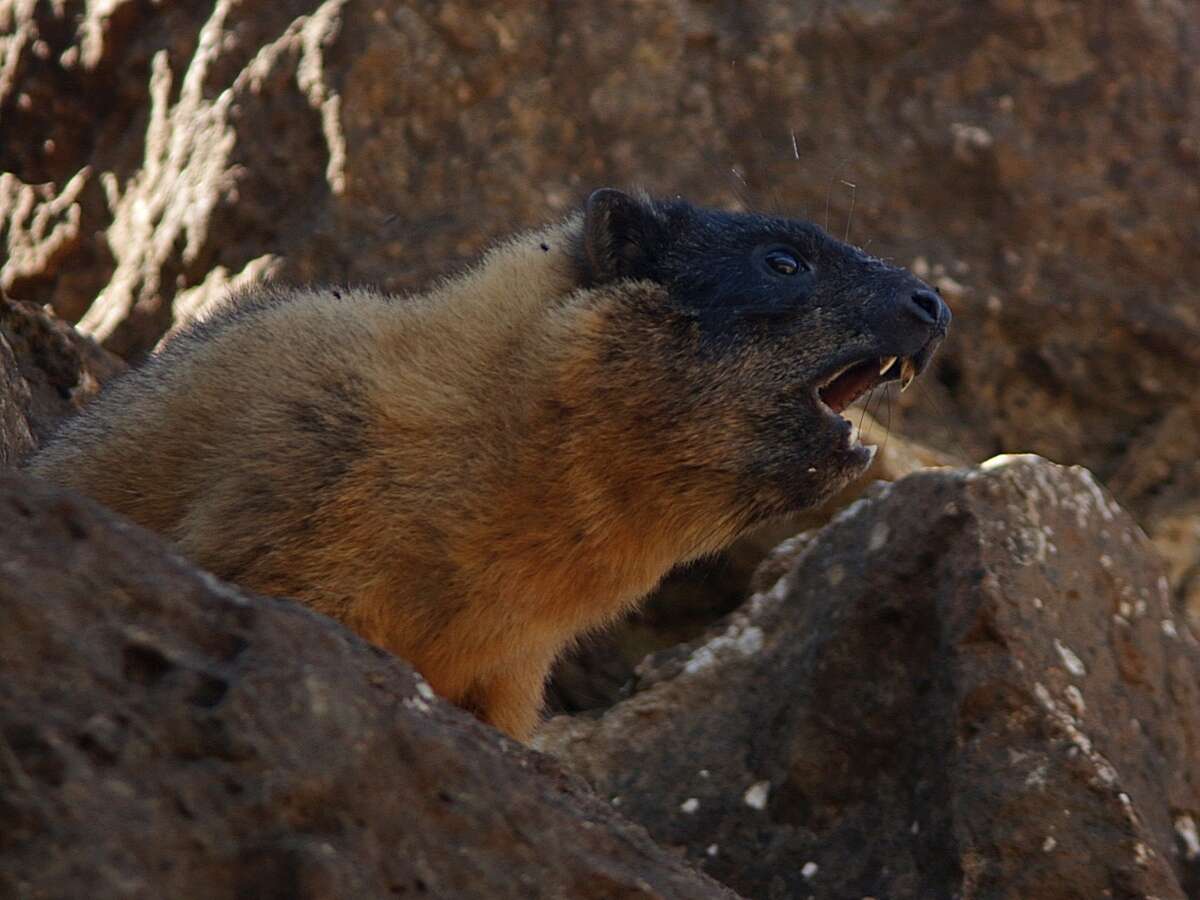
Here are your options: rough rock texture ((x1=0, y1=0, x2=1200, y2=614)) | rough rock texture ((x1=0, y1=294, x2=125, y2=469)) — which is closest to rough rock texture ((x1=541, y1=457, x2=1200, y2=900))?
rough rock texture ((x1=0, y1=294, x2=125, y2=469))

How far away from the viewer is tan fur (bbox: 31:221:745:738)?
4461 mm

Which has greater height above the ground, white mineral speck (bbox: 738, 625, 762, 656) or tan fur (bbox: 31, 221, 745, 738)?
tan fur (bbox: 31, 221, 745, 738)

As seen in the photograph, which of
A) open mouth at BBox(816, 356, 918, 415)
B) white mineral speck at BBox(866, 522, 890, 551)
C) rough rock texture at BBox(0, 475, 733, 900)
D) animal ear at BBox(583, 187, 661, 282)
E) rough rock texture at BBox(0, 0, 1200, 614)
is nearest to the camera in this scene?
rough rock texture at BBox(0, 475, 733, 900)

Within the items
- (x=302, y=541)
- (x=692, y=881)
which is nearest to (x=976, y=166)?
(x=302, y=541)

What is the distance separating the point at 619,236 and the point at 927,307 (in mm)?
971

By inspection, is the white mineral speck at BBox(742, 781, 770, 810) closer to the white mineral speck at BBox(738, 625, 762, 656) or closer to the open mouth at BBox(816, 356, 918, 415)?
the white mineral speck at BBox(738, 625, 762, 656)

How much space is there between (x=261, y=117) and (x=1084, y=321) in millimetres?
4260

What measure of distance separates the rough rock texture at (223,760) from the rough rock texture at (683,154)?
14.7 feet

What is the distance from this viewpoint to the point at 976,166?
Answer: 28.5 feet

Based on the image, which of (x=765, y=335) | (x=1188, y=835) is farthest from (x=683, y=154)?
(x=1188, y=835)

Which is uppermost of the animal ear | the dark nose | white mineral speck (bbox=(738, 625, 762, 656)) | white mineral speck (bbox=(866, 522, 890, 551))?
the animal ear

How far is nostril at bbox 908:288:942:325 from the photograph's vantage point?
4.96 metres

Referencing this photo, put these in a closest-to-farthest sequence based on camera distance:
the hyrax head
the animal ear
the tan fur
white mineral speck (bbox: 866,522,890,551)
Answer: the tan fur, the hyrax head, the animal ear, white mineral speck (bbox: 866,522,890,551)

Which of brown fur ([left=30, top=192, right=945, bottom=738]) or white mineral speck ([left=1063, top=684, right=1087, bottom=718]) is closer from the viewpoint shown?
brown fur ([left=30, top=192, right=945, bottom=738])
